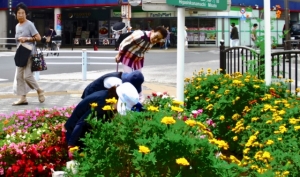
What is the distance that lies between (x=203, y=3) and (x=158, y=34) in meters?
1.01

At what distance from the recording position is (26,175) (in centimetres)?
530

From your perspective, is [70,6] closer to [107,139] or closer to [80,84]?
[80,84]

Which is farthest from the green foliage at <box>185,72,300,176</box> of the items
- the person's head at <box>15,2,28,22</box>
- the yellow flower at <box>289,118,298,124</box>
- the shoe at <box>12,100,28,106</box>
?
the shoe at <box>12,100,28,106</box>

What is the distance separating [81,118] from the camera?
5.33 m

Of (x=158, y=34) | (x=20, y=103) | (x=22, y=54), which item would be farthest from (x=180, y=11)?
(x=20, y=103)

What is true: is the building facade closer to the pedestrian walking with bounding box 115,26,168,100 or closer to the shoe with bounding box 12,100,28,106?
the shoe with bounding box 12,100,28,106

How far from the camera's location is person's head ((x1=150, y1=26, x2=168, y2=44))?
28.0ft

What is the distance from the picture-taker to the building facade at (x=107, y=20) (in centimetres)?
4828

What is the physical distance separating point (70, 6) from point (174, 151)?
155ft

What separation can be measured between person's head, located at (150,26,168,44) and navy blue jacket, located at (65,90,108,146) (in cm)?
326

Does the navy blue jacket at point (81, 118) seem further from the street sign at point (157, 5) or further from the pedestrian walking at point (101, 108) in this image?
the street sign at point (157, 5)

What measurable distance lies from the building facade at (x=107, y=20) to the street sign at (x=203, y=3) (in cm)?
3685

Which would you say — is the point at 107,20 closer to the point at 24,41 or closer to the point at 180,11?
the point at 24,41

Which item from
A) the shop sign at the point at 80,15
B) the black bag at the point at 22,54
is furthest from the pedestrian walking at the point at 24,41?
the shop sign at the point at 80,15
